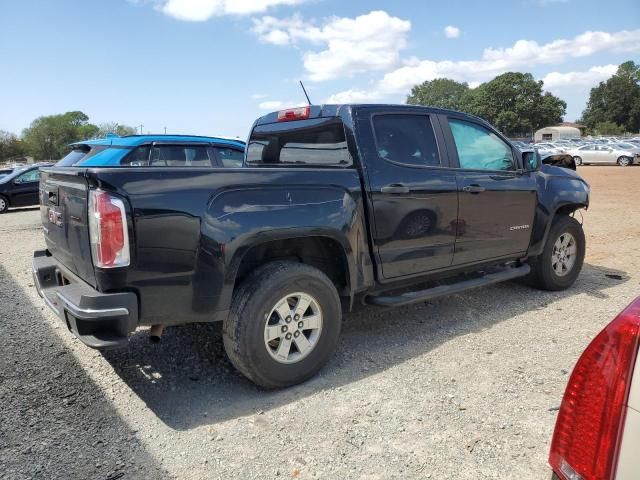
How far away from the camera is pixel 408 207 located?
157 inches

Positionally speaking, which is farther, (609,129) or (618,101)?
(618,101)

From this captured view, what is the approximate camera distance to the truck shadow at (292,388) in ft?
10.8

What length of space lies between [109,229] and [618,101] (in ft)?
395

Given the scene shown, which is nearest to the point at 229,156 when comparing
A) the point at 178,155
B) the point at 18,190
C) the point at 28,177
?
the point at 178,155

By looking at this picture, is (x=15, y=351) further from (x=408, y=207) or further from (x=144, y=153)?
(x=144, y=153)

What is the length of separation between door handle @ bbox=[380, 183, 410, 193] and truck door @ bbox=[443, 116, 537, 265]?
658mm

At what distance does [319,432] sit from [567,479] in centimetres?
167

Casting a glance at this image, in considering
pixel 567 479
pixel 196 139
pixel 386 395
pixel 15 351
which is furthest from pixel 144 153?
pixel 567 479

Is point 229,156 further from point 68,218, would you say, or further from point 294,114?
point 68,218

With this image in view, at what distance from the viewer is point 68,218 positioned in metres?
3.21

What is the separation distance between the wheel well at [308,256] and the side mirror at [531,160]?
250cm

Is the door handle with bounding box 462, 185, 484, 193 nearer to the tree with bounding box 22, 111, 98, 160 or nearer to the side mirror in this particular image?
the side mirror

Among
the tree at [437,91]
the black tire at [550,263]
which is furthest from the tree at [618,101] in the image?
the black tire at [550,263]

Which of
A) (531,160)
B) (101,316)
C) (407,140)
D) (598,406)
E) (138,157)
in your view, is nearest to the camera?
(598,406)
